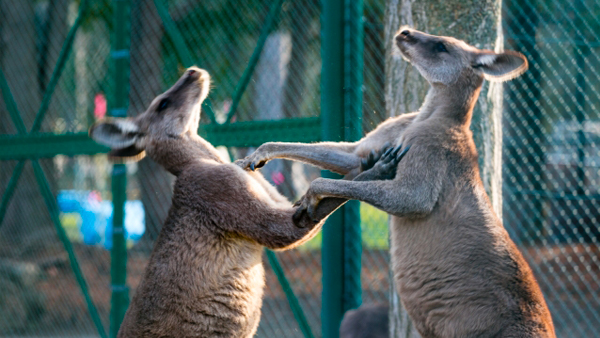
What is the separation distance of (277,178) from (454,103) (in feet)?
12.9

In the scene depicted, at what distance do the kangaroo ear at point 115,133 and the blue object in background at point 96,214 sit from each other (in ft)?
17.7

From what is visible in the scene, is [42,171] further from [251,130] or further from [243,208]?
[243,208]

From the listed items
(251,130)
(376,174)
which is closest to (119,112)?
(251,130)

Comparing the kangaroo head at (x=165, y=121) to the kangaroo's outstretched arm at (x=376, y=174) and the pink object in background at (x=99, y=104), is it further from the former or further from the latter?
the pink object in background at (x=99, y=104)

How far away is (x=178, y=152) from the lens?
156 inches

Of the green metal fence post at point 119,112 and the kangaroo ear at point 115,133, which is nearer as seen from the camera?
the kangaroo ear at point 115,133

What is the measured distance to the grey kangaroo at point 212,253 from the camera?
3.53 meters

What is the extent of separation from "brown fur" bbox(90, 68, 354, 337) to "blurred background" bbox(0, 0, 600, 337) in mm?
1035

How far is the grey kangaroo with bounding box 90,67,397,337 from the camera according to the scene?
11.6ft

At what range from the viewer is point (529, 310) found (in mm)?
3086

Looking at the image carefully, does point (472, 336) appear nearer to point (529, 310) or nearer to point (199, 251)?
point (529, 310)

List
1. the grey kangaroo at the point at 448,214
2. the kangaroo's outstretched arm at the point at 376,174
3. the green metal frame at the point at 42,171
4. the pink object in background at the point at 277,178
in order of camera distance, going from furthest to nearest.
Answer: the pink object in background at the point at 277,178 → the green metal frame at the point at 42,171 → the kangaroo's outstretched arm at the point at 376,174 → the grey kangaroo at the point at 448,214

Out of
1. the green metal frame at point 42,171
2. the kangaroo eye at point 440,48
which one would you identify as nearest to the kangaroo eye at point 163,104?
the kangaroo eye at point 440,48

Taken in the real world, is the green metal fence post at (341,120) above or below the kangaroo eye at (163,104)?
below
